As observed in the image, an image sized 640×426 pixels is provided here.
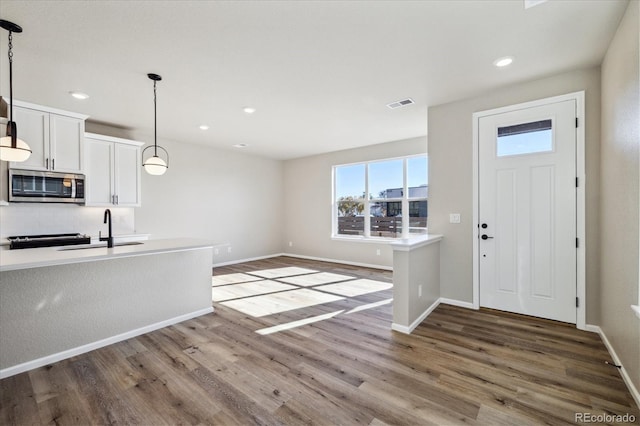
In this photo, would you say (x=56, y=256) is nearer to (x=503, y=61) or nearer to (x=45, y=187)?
(x=45, y=187)

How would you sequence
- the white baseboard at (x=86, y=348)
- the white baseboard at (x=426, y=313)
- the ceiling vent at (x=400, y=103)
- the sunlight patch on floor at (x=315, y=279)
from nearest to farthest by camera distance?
the white baseboard at (x=86, y=348), the white baseboard at (x=426, y=313), the ceiling vent at (x=400, y=103), the sunlight patch on floor at (x=315, y=279)

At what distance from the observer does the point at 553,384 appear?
2086 mm

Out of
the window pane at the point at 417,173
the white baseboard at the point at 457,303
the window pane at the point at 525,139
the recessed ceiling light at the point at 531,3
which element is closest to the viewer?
the recessed ceiling light at the point at 531,3

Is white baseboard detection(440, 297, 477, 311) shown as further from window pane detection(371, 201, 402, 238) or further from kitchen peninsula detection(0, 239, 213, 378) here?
kitchen peninsula detection(0, 239, 213, 378)

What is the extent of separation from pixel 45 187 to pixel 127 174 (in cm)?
108

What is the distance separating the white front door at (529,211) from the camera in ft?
10.1

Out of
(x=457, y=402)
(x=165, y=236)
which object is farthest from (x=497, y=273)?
(x=165, y=236)

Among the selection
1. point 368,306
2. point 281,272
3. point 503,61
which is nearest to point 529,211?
point 503,61

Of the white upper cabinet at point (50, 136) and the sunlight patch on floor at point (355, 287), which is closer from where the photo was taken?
the white upper cabinet at point (50, 136)

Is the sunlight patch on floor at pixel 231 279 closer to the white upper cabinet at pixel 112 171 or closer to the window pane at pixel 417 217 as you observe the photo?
the white upper cabinet at pixel 112 171

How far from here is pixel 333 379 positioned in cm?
216

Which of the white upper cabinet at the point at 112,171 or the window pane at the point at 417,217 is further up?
the white upper cabinet at the point at 112,171

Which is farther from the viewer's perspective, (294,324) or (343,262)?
(343,262)

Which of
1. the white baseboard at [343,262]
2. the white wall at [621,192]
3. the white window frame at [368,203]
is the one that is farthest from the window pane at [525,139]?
the white baseboard at [343,262]
